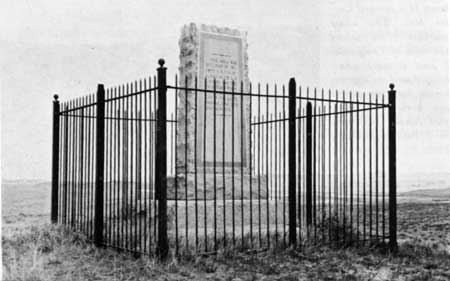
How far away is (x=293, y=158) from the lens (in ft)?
26.3

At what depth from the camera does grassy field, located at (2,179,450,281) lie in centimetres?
661

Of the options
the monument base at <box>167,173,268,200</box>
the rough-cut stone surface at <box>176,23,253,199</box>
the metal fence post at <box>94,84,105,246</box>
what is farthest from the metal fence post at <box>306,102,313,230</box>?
the metal fence post at <box>94,84,105,246</box>

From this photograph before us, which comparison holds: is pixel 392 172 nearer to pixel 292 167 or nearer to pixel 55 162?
pixel 292 167

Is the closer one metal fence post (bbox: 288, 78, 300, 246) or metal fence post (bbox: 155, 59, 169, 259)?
metal fence post (bbox: 155, 59, 169, 259)

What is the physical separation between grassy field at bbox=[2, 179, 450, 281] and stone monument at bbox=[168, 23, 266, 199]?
5.00 ft

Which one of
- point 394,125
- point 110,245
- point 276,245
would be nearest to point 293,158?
point 276,245

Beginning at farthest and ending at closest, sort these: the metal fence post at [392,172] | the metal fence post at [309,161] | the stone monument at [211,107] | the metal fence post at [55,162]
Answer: the metal fence post at [55,162] → the metal fence post at [309,161] → the stone monument at [211,107] → the metal fence post at [392,172]

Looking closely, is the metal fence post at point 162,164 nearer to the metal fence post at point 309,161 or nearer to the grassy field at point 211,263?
the grassy field at point 211,263

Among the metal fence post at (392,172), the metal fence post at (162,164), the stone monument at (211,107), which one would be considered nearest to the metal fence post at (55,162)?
the stone monument at (211,107)

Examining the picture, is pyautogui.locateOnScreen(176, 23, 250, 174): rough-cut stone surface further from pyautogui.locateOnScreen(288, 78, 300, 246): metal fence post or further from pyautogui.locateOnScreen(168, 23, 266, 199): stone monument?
pyautogui.locateOnScreen(288, 78, 300, 246): metal fence post

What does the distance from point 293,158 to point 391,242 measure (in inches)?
81.7

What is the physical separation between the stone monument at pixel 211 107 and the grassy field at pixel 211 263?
152cm

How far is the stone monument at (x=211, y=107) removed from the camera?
343 inches

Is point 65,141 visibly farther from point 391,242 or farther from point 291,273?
point 391,242
